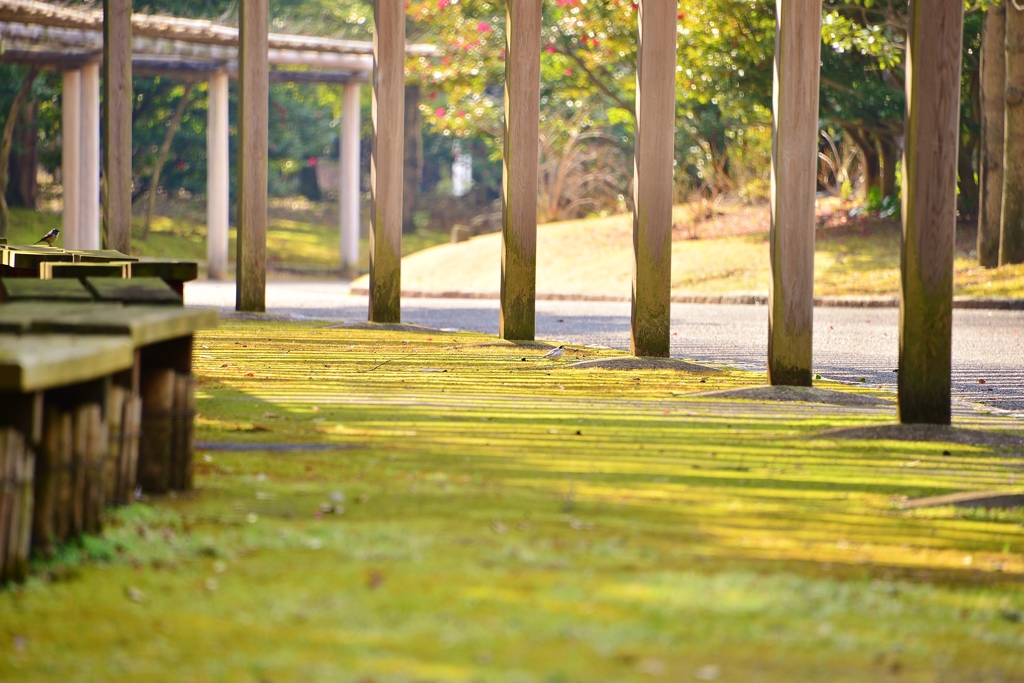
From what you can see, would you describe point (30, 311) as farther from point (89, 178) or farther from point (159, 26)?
point (89, 178)

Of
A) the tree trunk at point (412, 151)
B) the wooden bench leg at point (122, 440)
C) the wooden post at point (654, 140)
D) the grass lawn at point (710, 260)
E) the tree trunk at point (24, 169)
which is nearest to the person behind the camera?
the wooden bench leg at point (122, 440)

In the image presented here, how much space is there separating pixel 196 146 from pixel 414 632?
2711 cm

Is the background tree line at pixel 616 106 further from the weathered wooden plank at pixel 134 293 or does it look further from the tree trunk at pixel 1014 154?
the weathered wooden plank at pixel 134 293

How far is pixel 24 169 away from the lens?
25.9m

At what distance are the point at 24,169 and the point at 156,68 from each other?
6345 mm

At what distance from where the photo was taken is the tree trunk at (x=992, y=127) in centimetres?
1720

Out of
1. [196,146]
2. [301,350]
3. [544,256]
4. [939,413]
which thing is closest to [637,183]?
[301,350]

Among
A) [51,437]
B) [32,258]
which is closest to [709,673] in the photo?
[51,437]

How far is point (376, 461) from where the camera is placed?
445 cm

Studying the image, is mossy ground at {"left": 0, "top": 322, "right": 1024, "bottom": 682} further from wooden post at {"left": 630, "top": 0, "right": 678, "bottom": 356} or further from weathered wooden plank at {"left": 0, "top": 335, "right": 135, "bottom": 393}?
wooden post at {"left": 630, "top": 0, "right": 678, "bottom": 356}

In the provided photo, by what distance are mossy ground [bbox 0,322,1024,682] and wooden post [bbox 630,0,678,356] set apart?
2.47 metres

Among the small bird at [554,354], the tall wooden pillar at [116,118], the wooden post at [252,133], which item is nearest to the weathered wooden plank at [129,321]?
the small bird at [554,354]

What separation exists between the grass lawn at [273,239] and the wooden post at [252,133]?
437 inches

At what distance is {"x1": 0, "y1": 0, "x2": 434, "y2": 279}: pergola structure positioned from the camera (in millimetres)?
17828
